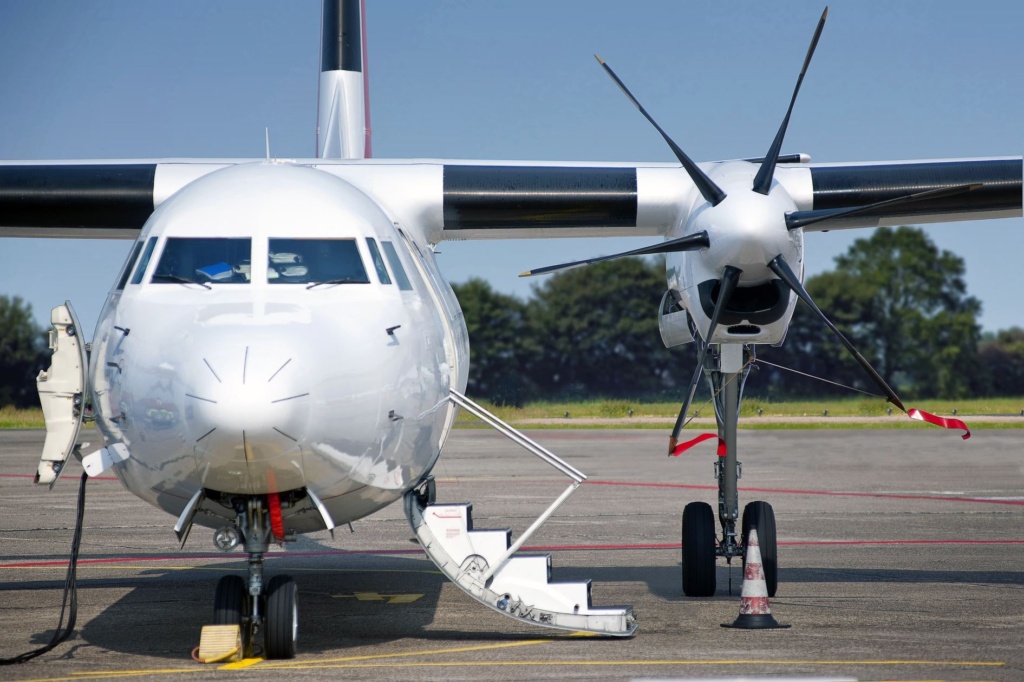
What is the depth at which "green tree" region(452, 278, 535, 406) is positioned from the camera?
59406 mm

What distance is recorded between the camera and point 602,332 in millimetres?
61812

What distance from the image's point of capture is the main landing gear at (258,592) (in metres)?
8.01

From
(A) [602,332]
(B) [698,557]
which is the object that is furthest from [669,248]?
(A) [602,332]

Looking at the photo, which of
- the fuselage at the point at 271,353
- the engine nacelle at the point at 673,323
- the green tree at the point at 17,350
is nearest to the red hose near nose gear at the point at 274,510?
the fuselage at the point at 271,353

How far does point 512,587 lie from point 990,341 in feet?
187

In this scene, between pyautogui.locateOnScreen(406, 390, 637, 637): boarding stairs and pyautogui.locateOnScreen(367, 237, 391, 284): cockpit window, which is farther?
pyautogui.locateOnScreen(406, 390, 637, 637): boarding stairs

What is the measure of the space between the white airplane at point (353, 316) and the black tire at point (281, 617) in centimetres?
1

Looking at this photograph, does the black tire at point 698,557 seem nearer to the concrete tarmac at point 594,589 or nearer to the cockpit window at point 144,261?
the concrete tarmac at point 594,589

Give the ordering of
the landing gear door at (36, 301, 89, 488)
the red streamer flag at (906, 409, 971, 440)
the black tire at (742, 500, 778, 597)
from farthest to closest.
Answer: the black tire at (742, 500, 778, 597), the red streamer flag at (906, 409, 971, 440), the landing gear door at (36, 301, 89, 488)

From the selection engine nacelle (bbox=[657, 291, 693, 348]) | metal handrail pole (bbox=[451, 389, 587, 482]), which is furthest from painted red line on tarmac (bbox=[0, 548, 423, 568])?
metal handrail pole (bbox=[451, 389, 587, 482])

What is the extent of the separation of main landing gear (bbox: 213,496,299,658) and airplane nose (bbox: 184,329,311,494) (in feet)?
2.35

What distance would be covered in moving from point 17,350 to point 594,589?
38964 millimetres

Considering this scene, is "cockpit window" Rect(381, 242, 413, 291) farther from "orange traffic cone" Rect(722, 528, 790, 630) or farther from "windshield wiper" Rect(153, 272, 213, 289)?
"orange traffic cone" Rect(722, 528, 790, 630)

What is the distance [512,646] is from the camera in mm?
8836
